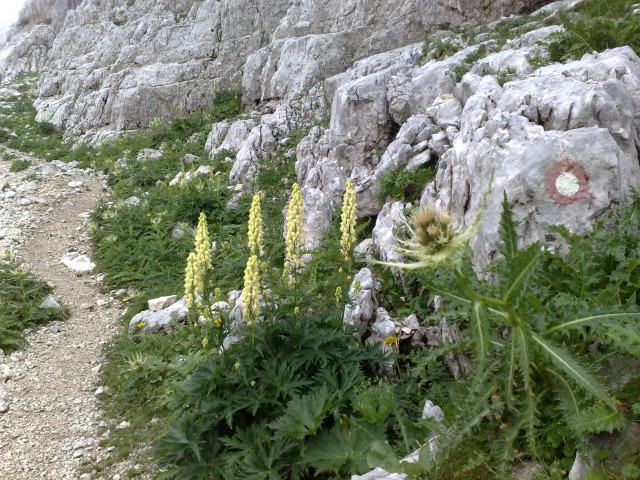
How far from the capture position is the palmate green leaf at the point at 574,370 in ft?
9.02

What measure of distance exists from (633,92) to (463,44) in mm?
7598

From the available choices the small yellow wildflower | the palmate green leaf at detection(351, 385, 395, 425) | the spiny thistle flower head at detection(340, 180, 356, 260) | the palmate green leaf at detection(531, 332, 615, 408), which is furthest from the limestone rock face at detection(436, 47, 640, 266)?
the palmate green leaf at detection(351, 385, 395, 425)

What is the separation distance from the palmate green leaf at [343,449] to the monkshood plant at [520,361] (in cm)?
39

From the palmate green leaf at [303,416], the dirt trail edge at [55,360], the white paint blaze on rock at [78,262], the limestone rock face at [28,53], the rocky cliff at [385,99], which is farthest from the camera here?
the limestone rock face at [28,53]

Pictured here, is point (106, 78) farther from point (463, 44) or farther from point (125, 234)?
point (463, 44)

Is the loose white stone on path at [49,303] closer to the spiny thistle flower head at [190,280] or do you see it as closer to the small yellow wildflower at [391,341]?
the spiny thistle flower head at [190,280]

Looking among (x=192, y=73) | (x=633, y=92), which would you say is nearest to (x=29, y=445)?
(x=633, y=92)

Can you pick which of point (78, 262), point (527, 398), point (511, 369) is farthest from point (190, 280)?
point (78, 262)

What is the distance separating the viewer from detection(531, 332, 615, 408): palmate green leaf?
275cm

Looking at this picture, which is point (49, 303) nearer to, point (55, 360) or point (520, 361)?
point (55, 360)

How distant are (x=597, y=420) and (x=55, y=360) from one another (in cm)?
805

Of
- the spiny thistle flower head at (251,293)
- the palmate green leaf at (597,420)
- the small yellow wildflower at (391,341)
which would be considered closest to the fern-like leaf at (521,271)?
the palmate green leaf at (597,420)

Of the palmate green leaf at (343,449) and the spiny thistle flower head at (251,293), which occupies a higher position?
the spiny thistle flower head at (251,293)

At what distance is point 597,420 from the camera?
9.13 feet
